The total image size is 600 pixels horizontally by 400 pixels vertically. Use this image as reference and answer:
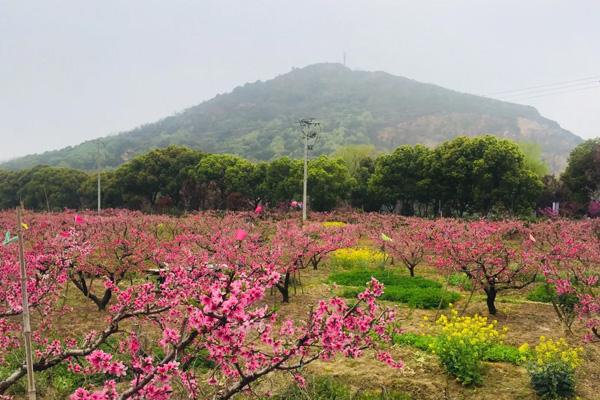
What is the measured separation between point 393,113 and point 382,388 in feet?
575

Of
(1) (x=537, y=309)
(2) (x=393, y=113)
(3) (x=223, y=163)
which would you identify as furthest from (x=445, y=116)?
(1) (x=537, y=309)

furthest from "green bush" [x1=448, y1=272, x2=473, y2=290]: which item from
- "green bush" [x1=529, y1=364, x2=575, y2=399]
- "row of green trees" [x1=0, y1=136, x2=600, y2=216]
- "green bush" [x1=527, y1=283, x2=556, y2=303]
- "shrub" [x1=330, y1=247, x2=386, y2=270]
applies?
"row of green trees" [x1=0, y1=136, x2=600, y2=216]

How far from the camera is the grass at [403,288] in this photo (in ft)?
39.0

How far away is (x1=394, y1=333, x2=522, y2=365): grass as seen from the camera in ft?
25.5

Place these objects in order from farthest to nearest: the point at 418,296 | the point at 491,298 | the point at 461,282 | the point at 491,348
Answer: the point at 461,282
the point at 418,296
the point at 491,298
the point at 491,348

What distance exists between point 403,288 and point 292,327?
34.8 feet

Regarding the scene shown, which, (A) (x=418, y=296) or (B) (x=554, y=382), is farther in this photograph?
(A) (x=418, y=296)

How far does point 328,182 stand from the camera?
41.3m

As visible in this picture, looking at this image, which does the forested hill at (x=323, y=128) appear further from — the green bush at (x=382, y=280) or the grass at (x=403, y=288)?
the grass at (x=403, y=288)

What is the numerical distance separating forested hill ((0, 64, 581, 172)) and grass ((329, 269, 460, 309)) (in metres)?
87.0

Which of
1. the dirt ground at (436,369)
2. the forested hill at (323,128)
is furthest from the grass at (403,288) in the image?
→ the forested hill at (323,128)

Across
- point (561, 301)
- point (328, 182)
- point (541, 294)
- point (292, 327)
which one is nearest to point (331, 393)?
point (292, 327)

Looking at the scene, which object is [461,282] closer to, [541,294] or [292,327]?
[541,294]

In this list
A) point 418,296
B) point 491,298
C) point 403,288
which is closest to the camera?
point 491,298
